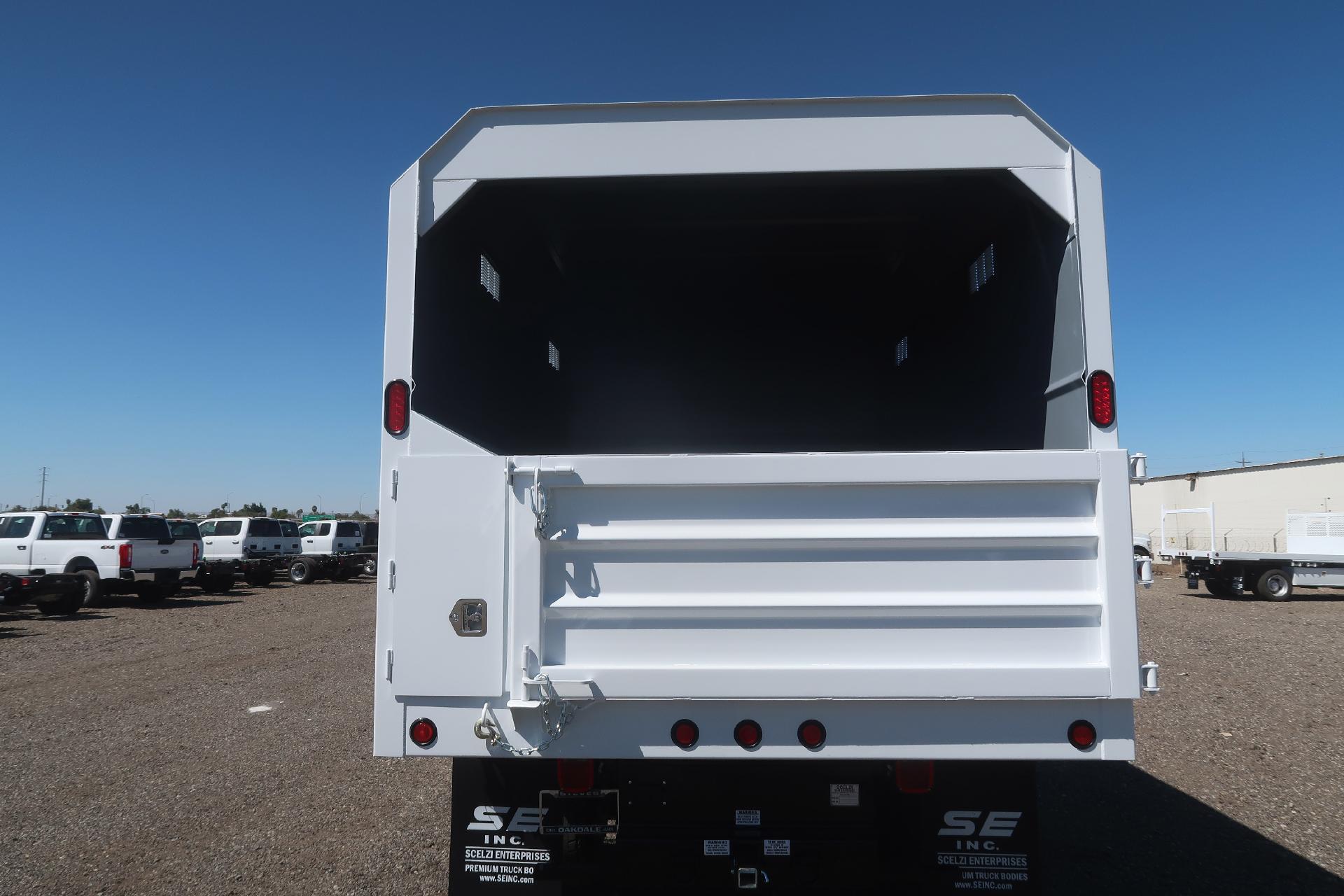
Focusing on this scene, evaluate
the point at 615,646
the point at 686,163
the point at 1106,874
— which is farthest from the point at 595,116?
the point at 1106,874

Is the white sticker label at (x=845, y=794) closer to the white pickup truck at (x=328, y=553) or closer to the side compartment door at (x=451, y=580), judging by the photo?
the side compartment door at (x=451, y=580)

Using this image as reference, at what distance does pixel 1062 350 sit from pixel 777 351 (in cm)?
285

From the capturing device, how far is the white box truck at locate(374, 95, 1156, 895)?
2416mm

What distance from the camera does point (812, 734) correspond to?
→ 243cm

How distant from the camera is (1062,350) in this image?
2904 millimetres

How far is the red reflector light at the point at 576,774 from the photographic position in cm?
271

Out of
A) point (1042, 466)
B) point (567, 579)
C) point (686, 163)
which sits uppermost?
point (686, 163)

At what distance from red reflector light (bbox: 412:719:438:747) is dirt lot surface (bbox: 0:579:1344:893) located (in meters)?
2.05

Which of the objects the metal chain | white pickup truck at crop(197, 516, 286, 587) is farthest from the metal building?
the metal chain

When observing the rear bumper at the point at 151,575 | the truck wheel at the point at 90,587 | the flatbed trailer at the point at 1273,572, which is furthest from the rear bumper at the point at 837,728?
the flatbed trailer at the point at 1273,572

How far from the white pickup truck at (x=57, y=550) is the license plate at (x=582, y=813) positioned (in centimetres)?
1839

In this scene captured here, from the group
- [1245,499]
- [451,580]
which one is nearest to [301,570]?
[451,580]

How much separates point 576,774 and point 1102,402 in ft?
6.77

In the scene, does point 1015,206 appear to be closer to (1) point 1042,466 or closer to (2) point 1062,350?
(2) point 1062,350
